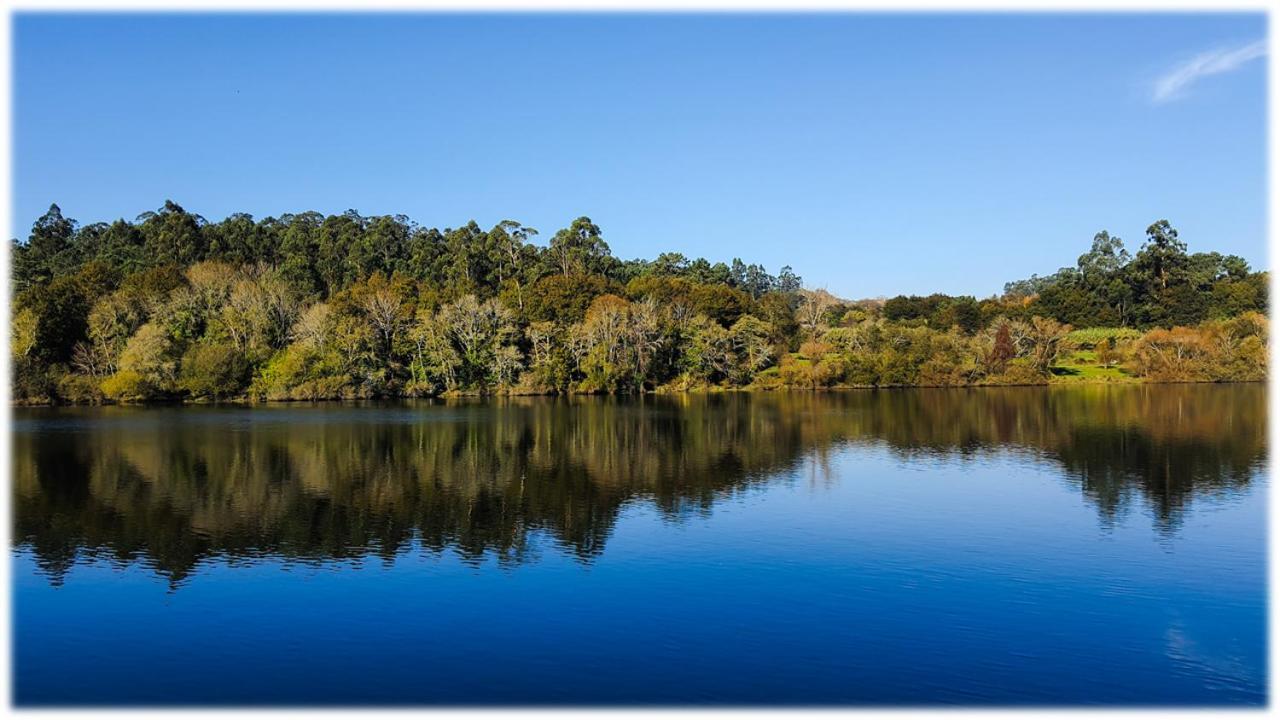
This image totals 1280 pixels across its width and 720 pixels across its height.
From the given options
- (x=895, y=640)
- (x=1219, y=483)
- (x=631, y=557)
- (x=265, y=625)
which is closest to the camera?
(x=895, y=640)

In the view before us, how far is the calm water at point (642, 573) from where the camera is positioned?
12.0 m

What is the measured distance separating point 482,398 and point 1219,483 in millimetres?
47859

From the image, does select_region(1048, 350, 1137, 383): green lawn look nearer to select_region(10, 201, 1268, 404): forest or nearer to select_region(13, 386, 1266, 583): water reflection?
select_region(10, 201, 1268, 404): forest

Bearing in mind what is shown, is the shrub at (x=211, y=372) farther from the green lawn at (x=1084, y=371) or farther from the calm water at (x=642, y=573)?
the green lawn at (x=1084, y=371)

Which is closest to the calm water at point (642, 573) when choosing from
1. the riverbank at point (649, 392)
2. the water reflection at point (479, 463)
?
the water reflection at point (479, 463)

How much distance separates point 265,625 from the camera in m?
14.1

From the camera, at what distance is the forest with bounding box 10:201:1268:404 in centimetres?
6431

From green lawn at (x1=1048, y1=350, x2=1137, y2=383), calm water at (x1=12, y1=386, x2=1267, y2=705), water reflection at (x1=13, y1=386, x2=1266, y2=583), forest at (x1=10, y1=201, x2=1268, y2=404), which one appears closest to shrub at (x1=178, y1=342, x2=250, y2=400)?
forest at (x1=10, y1=201, x2=1268, y2=404)

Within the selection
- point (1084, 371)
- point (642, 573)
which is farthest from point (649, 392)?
Result: point (642, 573)

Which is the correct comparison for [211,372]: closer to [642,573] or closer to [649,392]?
[649,392]

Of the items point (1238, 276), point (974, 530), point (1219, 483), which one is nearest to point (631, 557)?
point (974, 530)

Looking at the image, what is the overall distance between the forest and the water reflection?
35.1ft

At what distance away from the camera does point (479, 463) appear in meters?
30.8

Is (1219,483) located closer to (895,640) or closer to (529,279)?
(895,640)
